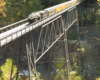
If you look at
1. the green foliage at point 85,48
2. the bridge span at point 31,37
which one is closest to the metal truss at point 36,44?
the bridge span at point 31,37

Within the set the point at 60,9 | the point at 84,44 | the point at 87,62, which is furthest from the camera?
the point at 84,44

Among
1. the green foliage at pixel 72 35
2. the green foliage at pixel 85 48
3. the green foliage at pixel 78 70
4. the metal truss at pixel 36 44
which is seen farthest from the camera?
the green foliage at pixel 72 35

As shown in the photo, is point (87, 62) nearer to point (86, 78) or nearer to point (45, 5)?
point (86, 78)

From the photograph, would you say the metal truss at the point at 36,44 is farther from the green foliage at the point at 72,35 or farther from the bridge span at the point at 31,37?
the green foliage at the point at 72,35

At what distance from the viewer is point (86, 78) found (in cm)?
1900

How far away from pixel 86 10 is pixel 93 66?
32.7 feet

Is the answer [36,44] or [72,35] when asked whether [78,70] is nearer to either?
[72,35]

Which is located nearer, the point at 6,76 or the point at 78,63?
the point at 6,76

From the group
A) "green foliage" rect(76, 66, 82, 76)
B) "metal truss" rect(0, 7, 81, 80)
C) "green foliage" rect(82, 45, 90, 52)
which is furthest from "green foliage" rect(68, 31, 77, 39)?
"metal truss" rect(0, 7, 81, 80)

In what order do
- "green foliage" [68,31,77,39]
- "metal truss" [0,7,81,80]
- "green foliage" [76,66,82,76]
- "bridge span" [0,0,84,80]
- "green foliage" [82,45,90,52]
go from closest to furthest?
"bridge span" [0,0,84,80], "metal truss" [0,7,81,80], "green foliage" [76,66,82,76], "green foliage" [82,45,90,52], "green foliage" [68,31,77,39]


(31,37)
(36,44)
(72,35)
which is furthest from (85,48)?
(31,37)

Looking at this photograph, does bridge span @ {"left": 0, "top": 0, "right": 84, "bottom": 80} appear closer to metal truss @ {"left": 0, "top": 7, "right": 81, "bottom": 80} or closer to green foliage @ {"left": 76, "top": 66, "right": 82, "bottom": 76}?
metal truss @ {"left": 0, "top": 7, "right": 81, "bottom": 80}

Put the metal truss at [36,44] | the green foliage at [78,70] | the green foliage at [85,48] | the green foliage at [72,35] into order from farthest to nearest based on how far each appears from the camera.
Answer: the green foliage at [72,35] → the green foliage at [85,48] → the green foliage at [78,70] → the metal truss at [36,44]

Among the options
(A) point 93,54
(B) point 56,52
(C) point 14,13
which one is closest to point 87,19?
(A) point 93,54
